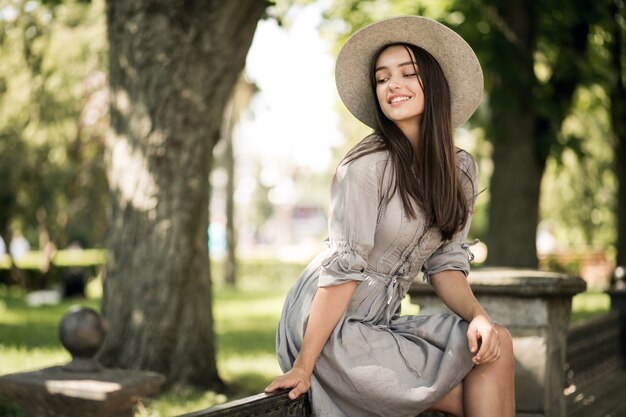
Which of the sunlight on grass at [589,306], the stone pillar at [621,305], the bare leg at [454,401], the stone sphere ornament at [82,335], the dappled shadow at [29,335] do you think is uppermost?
the stone sphere ornament at [82,335]

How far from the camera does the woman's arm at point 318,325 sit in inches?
121

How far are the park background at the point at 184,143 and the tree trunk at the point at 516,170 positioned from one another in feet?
0.07

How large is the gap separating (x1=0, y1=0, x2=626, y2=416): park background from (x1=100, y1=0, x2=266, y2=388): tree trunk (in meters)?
0.01

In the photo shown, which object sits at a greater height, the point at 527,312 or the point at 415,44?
the point at 415,44

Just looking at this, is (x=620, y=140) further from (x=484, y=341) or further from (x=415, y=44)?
(x=484, y=341)

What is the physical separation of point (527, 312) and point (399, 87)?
7.10 ft

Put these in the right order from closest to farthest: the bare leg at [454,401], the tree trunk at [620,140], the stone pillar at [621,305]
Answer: the bare leg at [454,401], the stone pillar at [621,305], the tree trunk at [620,140]

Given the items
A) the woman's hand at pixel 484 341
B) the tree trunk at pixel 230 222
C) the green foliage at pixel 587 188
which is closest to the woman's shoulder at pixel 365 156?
the woman's hand at pixel 484 341

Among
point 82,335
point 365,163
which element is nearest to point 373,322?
point 365,163

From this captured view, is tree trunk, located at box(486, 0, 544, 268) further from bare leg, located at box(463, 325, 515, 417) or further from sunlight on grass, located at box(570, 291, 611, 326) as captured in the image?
bare leg, located at box(463, 325, 515, 417)

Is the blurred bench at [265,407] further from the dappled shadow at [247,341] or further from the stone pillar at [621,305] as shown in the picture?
the dappled shadow at [247,341]

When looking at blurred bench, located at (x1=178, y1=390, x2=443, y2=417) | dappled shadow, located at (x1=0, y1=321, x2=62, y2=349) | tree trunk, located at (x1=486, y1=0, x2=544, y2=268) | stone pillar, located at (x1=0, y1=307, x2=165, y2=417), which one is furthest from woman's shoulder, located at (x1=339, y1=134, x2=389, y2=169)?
tree trunk, located at (x1=486, y1=0, x2=544, y2=268)

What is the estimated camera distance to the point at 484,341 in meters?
3.09

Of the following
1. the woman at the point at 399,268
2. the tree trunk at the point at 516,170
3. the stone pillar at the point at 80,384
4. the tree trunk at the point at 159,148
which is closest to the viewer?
the stone pillar at the point at 80,384
